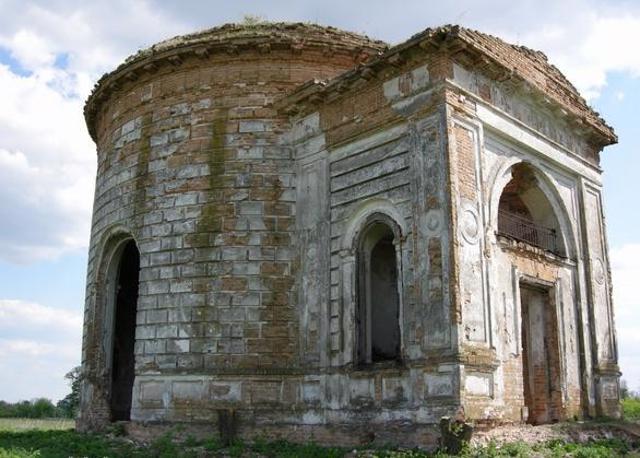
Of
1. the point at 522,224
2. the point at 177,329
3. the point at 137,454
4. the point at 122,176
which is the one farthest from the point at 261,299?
the point at 522,224

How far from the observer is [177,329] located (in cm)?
1293

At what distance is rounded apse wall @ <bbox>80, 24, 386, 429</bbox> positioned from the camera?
12.7 m

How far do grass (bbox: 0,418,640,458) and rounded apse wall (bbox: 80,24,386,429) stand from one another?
74 cm

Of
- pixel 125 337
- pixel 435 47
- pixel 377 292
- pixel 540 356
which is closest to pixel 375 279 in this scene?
pixel 377 292

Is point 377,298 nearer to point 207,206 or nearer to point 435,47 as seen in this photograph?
point 207,206

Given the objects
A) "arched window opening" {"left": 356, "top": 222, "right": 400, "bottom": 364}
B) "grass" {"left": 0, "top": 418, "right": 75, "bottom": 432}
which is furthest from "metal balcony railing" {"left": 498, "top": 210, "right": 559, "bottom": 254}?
"grass" {"left": 0, "top": 418, "right": 75, "bottom": 432}

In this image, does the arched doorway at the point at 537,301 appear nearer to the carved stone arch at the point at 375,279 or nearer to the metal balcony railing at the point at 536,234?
the metal balcony railing at the point at 536,234

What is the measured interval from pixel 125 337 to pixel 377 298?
7.12 metres

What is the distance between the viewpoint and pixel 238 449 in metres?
11.4

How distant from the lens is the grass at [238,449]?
32.6 ft

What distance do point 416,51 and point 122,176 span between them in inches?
265

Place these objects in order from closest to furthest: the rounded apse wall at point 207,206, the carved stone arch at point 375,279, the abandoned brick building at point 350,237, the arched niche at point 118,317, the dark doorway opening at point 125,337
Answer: the abandoned brick building at point 350,237 → the carved stone arch at point 375,279 → the rounded apse wall at point 207,206 → the arched niche at point 118,317 → the dark doorway opening at point 125,337

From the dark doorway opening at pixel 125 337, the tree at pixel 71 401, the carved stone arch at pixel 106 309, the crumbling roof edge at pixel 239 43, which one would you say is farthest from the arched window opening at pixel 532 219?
the tree at pixel 71 401

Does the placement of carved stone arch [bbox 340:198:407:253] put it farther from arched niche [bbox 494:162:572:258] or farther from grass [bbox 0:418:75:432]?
grass [bbox 0:418:75:432]
